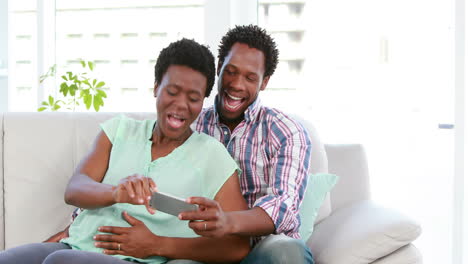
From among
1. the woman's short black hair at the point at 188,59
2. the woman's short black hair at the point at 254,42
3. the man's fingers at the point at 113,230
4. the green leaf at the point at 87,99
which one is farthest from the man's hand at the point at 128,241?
the green leaf at the point at 87,99

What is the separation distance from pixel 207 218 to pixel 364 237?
54 centimetres

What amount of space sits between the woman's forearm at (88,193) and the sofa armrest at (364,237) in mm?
667

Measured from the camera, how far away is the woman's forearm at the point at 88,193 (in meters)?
1.41

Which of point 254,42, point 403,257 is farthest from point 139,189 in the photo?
point 403,257

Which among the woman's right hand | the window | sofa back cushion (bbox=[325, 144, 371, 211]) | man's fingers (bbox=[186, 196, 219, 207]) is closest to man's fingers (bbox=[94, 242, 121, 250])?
the woman's right hand

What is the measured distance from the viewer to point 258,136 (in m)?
1.70

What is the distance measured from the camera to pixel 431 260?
9.43 ft

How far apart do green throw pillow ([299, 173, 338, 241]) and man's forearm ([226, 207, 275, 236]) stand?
27 cm

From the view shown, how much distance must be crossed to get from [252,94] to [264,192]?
31cm

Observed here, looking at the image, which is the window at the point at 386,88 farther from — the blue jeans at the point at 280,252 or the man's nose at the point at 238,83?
the blue jeans at the point at 280,252

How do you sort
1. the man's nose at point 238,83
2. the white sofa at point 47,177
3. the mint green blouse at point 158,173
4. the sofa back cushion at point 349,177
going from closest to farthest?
the mint green blouse at point 158,173
the man's nose at point 238,83
the white sofa at point 47,177
the sofa back cushion at point 349,177

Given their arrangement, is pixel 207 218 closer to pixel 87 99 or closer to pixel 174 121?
pixel 174 121

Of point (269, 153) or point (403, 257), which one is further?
point (269, 153)

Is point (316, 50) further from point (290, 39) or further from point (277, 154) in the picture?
point (277, 154)
